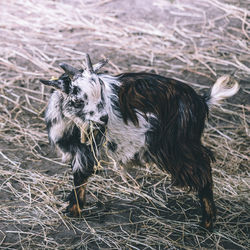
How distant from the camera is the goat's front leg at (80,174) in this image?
3.44 meters

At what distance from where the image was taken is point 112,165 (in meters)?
4.33

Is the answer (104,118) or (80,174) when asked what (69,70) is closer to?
(104,118)

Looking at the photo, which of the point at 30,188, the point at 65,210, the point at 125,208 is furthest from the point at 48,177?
the point at 125,208

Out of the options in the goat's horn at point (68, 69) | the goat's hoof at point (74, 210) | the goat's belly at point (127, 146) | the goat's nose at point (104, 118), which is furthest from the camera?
the goat's hoof at point (74, 210)

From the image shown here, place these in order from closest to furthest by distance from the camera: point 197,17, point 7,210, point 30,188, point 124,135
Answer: point 124,135, point 7,210, point 30,188, point 197,17

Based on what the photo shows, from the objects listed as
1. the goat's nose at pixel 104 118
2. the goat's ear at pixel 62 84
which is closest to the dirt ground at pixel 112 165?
the goat's nose at pixel 104 118

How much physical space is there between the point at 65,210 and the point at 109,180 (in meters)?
0.58

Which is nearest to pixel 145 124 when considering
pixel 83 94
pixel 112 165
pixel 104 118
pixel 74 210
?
pixel 104 118

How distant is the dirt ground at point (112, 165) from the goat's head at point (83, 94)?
918mm

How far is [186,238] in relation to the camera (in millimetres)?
3447

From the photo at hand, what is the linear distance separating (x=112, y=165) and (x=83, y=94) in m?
1.37

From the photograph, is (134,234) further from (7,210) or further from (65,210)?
(7,210)

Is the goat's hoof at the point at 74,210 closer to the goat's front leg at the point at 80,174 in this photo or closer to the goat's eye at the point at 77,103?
the goat's front leg at the point at 80,174

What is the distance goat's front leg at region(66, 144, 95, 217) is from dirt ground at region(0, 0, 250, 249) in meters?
0.09
